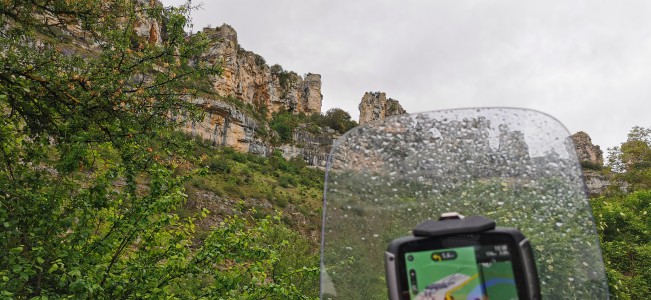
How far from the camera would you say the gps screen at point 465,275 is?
1.07 m

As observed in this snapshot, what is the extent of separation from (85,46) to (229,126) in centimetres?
6671

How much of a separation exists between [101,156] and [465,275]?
14.2ft

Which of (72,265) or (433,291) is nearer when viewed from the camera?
(433,291)

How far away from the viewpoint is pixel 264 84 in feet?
286

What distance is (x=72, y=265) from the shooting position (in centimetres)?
376

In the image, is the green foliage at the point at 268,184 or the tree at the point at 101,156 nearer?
the tree at the point at 101,156

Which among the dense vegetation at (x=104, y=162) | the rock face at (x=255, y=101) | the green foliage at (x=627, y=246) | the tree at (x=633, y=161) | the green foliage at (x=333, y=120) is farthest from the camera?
the green foliage at (x=333, y=120)

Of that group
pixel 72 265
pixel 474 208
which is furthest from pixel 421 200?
pixel 72 265

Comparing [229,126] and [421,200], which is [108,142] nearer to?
[421,200]

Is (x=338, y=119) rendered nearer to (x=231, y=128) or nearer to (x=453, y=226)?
(x=231, y=128)

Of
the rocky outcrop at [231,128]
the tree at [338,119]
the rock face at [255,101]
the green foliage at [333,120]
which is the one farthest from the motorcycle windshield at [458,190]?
the green foliage at [333,120]

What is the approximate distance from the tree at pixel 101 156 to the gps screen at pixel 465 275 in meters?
3.27

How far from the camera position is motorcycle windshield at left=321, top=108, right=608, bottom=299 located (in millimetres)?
1296

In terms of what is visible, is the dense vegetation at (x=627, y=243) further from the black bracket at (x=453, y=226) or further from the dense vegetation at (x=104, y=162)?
the black bracket at (x=453, y=226)
